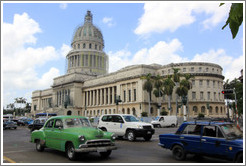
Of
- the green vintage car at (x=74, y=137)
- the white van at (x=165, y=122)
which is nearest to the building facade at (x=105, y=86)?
the white van at (x=165, y=122)

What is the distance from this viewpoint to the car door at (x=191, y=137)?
8.27m

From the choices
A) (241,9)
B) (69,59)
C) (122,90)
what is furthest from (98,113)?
(241,9)

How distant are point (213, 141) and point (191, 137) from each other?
0.87m

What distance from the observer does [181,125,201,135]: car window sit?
8523 millimetres

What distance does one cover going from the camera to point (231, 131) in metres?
7.94

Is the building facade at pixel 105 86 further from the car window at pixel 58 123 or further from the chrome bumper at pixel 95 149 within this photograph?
the chrome bumper at pixel 95 149

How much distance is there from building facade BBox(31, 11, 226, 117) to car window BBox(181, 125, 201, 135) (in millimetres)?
30900

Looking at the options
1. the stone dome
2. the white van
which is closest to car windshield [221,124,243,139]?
the white van

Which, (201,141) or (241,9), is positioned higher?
(241,9)

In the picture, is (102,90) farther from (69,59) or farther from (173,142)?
(173,142)

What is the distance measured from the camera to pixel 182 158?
8578 millimetres

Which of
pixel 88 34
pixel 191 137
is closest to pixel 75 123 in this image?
pixel 191 137

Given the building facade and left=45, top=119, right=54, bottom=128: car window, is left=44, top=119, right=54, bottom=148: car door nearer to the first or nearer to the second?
left=45, top=119, right=54, bottom=128: car window

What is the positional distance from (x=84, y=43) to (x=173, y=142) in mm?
97176
